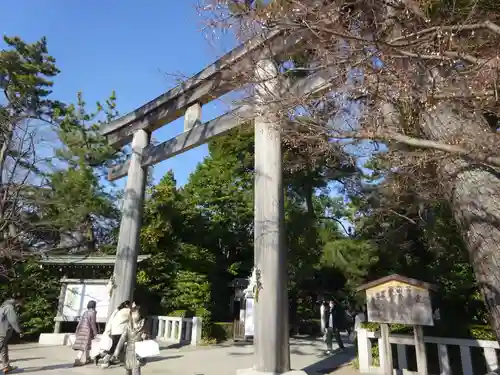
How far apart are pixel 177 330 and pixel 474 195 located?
999cm

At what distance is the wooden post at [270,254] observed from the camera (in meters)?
5.28

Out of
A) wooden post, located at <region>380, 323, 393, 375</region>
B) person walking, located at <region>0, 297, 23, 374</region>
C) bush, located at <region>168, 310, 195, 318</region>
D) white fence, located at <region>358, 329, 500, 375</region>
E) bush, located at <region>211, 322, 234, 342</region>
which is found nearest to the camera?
white fence, located at <region>358, 329, 500, 375</region>

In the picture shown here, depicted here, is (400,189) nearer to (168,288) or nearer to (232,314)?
(168,288)

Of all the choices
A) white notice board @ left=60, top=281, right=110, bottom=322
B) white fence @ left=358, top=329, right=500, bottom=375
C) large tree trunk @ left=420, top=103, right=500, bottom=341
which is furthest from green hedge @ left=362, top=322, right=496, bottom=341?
white notice board @ left=60, top=281, right=110, bottom=322

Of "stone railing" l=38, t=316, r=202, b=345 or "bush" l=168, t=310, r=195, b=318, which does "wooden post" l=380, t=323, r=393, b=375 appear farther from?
"bush" l=168, t=310, r=195, b=318

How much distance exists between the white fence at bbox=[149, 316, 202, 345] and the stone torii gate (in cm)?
348

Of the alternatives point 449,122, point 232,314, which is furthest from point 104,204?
point 449,122

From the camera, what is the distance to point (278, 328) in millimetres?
5379

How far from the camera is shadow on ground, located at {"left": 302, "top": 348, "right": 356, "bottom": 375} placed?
7174mm

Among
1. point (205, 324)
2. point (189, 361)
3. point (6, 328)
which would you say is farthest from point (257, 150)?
point (205, 324)

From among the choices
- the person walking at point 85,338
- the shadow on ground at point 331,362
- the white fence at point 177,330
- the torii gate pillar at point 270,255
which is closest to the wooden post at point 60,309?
the white fence at point 177,330

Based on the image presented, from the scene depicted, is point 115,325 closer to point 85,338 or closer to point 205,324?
point 85,338

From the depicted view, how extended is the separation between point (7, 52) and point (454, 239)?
801 inches

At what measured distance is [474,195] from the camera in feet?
11.1
